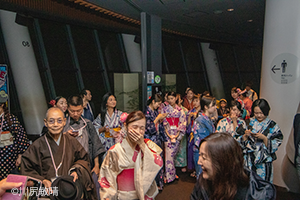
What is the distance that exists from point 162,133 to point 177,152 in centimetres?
65

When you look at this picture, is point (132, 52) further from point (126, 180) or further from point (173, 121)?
point (126, 180)

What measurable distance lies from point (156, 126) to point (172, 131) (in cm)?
37

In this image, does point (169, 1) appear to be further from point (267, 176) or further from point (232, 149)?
point (232, 149)

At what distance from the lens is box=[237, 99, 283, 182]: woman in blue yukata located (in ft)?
8.48

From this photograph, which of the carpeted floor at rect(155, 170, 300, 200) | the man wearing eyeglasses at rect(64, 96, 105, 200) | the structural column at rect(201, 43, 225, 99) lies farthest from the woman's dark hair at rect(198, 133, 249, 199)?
the structural column at rect(201, 43, 225, 99)

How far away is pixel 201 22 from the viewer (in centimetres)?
606

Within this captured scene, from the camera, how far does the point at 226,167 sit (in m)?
1.19

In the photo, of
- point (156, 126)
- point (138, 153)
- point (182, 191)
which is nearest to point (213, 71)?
point (156, 126)

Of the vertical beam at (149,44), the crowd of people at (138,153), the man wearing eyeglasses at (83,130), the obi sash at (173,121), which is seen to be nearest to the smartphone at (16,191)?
the crowd of people at (138,153)

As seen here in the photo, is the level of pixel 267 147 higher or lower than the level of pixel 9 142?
lower

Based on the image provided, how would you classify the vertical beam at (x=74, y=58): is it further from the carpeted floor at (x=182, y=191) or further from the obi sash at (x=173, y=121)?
the carpeted floor at (x=182, y=191)

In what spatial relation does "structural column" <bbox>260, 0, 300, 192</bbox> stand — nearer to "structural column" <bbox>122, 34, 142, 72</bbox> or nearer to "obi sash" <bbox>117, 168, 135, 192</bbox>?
"obi sash" <bbox>117, 168, 135, 192</bbox>

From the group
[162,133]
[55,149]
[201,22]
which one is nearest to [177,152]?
[162,133]

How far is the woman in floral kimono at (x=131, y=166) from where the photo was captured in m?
1.76
